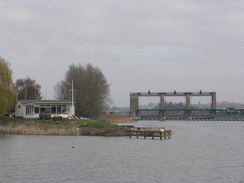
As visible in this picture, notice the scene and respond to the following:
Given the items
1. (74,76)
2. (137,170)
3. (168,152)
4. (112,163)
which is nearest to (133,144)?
(168,152)

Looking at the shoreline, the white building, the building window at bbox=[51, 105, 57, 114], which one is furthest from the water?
the building window at bbox=[51, 105, 57, 114]

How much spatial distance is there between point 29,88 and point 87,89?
22.6 m

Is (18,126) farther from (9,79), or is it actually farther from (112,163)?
(112,163)

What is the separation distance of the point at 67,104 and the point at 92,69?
37016mm

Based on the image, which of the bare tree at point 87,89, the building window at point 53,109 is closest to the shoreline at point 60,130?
the building window at point 53,109

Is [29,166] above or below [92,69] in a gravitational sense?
below

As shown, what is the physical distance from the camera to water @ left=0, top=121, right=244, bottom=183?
33.8m

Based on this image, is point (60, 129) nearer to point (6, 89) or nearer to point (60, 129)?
point (60, 129)

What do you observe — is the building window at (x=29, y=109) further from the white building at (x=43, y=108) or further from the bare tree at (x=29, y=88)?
the bare tree at (x=29, y=88)

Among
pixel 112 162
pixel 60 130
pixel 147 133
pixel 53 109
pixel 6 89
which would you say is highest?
pixel 6 89

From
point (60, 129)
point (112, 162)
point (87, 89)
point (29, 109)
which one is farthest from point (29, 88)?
point (112, 162)

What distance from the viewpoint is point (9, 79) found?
252 ft

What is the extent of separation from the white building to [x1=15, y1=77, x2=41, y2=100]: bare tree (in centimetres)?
4090

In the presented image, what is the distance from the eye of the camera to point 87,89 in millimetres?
113625
